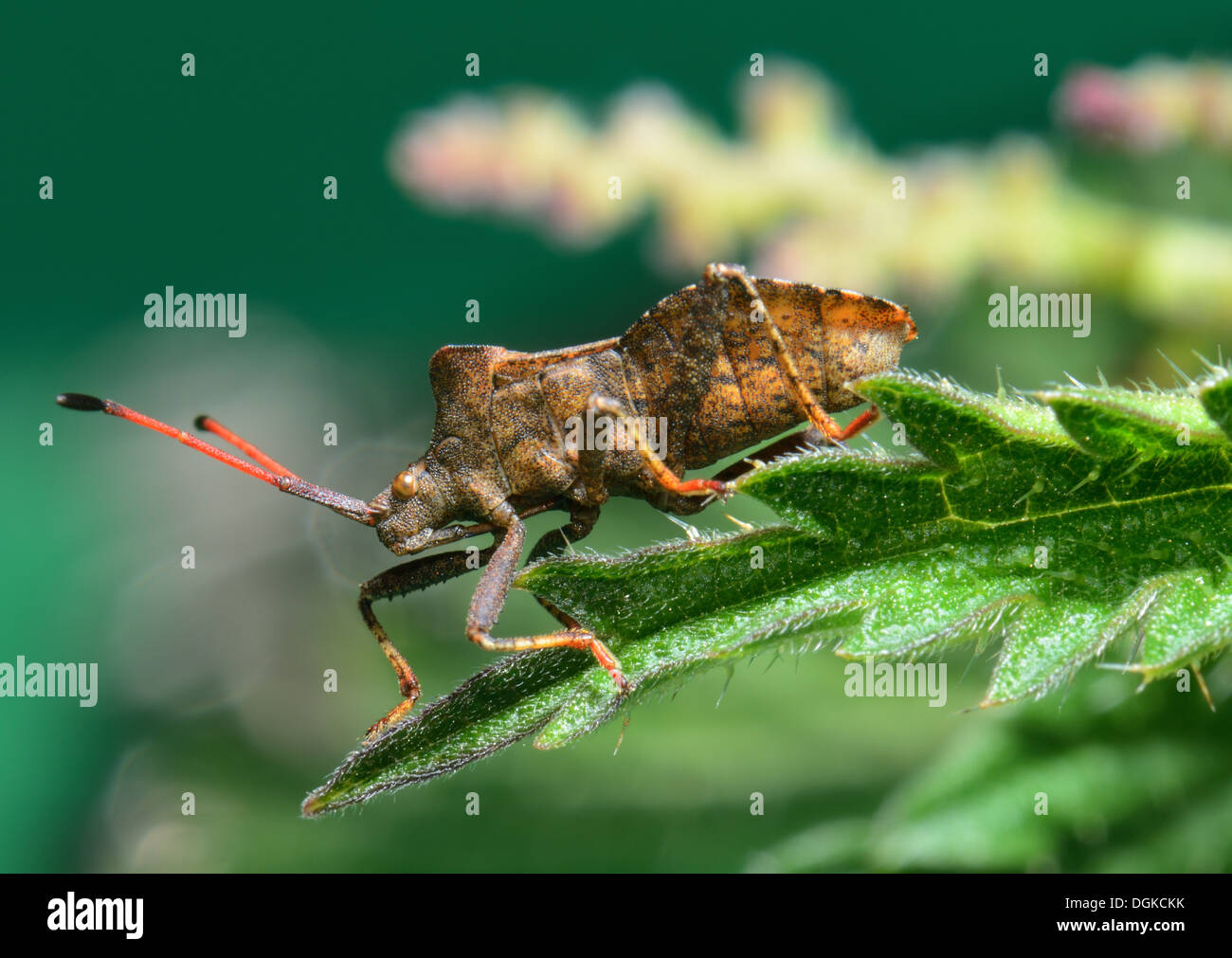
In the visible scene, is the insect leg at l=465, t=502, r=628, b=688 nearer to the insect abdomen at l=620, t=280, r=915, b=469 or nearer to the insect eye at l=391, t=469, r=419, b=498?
the insect eye at l=391, t=469, r=419, b=498

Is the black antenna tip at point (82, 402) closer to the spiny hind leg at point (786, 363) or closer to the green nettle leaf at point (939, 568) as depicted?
the green nettle leaf at point (939, 568)

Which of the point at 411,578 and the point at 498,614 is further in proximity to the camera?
the point at 411,578

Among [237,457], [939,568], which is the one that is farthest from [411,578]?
[939,568]

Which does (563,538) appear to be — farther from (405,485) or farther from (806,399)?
(806,399)

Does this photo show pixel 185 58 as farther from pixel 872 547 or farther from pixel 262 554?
pixel 872 547

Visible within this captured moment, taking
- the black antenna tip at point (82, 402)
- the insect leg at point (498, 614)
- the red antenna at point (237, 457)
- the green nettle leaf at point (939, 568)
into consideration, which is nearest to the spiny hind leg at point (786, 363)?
the green nettle leaf at point (939, 568)
